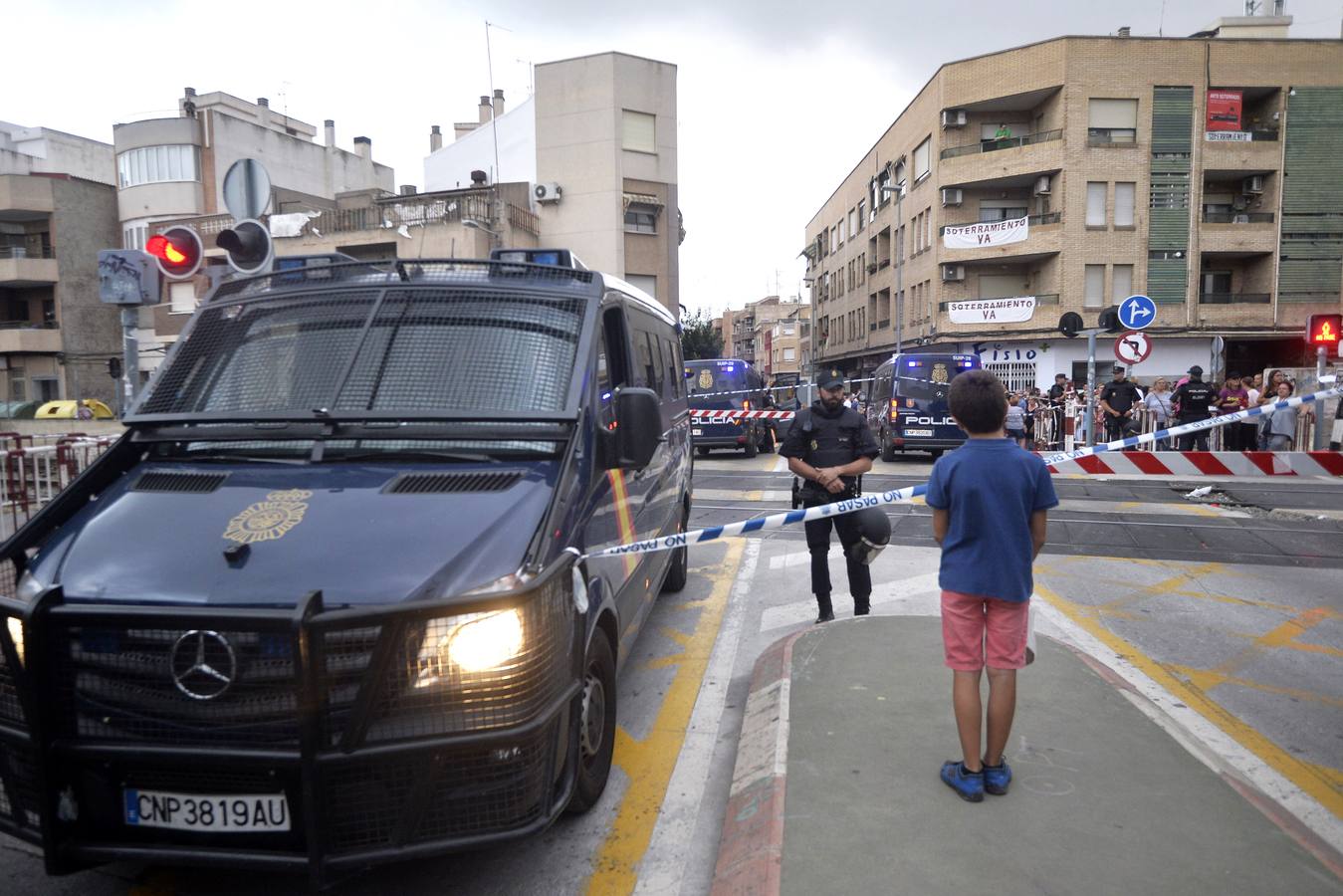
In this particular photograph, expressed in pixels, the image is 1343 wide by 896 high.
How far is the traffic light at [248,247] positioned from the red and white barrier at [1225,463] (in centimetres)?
610

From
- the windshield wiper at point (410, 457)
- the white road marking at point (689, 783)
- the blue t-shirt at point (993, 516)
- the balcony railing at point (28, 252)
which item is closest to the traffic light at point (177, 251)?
the windshield wiper at point (410, 457)

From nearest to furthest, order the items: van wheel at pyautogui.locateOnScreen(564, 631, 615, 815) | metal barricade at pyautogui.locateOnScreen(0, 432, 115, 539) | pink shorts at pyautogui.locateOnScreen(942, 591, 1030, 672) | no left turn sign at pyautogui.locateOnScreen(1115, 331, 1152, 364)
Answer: pink shorts at pyautogui.locateOnScreen(942, 591, 1030, 672)
van wheel at pyautogui.locateOnScreen(564, 631, 615, 815)
metal barricade at pyautogui.locateOnScreen(0, 432, 115, 539)
no left turn sign at pyautogui.locateOnScreen(1115, 331, 1152, 364)

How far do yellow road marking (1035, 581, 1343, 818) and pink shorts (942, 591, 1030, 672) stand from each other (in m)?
1.70

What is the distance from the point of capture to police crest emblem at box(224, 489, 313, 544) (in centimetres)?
293

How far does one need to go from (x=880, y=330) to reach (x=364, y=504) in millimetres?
48781

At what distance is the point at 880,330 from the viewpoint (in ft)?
163

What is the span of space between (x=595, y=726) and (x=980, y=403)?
2.01 m

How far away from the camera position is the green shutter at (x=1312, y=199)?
114ft

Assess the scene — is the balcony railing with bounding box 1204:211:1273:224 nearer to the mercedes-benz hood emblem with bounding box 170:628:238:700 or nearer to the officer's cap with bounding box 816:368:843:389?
the officer's cap with bounding box 816:368:843:389

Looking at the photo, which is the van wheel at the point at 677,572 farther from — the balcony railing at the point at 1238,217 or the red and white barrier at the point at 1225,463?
the balcony railing at the point at 1238,217

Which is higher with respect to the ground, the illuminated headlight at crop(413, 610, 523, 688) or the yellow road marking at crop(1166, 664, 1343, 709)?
the illuminated headlight at crop(413, 610, 523, 688)

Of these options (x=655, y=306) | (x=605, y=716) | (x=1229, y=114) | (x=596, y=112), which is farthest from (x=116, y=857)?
(x=1229, y=114)

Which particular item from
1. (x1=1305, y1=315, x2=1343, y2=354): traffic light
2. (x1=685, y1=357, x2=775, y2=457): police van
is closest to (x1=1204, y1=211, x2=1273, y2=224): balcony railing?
(x1=685, y1=357, x2=775, y2=457): police van

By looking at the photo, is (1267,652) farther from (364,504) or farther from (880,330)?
(880,330)
